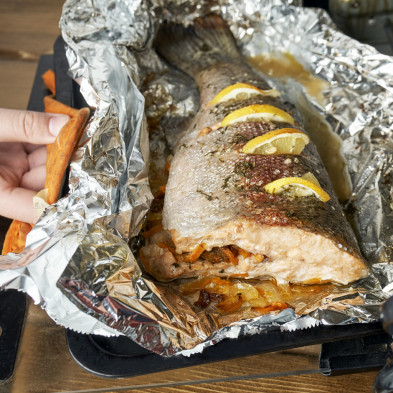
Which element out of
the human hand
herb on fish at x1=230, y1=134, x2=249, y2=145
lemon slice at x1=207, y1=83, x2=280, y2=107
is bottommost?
the human hand

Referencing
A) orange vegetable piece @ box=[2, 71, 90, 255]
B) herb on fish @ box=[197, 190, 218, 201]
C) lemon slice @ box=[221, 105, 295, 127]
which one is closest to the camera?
herb on fish @ box=[197, 190, 218, 201]

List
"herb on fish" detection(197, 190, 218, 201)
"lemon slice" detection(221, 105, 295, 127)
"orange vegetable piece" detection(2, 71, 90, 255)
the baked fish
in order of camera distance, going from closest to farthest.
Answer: the baked fish
"herb on fish" detection(197, 190, 218, 201)
"orange vegetable piece" detection(2, 71, 90, 255)
"lemon slice" detection(221, 105, 295, 127)

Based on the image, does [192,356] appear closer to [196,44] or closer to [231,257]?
[231,257]

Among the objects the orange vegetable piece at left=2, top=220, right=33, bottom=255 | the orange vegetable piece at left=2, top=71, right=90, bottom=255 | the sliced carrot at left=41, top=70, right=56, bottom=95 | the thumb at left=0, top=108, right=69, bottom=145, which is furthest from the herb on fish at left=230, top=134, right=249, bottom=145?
the sliced carrot at left=41, top=70, right=56, bottom=95

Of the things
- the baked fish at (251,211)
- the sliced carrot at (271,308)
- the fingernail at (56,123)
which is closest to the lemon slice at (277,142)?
the baked fish at (251,211)

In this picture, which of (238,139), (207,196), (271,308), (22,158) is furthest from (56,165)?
(271,308)

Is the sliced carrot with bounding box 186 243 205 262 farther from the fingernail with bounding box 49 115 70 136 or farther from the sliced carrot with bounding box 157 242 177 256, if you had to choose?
the fingernail with bounding box 49 115 70 136

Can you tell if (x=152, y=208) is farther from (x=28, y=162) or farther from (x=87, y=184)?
(x=28, y=162)
